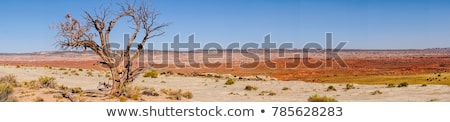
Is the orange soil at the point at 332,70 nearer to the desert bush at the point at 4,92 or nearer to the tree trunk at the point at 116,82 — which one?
the tree trunk at the point at 116,82

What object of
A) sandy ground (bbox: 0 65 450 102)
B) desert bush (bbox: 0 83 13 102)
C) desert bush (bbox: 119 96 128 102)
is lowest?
sandy ground (bbox: 0 65 450 102)

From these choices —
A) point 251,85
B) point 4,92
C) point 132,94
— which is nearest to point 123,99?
point 132,94

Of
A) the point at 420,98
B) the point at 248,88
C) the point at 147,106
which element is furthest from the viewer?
the point at 248,88

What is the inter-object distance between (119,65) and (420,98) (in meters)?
10.5

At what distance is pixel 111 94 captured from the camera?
16203 mm

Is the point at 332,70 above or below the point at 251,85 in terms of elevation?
above

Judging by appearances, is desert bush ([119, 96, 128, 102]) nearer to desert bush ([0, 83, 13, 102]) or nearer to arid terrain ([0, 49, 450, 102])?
arid terrain ([0, 49, 450, 102])

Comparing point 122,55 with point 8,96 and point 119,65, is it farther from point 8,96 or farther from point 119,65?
point 8,96

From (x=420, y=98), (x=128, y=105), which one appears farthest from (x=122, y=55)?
(x=420, y=98)

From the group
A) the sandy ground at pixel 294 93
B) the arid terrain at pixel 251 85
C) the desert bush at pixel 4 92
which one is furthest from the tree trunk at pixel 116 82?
the desert bush at pixel 4 92

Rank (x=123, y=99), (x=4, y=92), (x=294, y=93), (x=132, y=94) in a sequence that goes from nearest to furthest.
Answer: (x=4, y=92)
(x=123, y=99)
(x=132, y=94)
(x=294, y=93)

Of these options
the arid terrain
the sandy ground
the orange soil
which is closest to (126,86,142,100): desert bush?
the arid terrain

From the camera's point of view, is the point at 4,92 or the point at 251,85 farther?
the point at 251,85

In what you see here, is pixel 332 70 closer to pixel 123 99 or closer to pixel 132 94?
pixel 132 94
